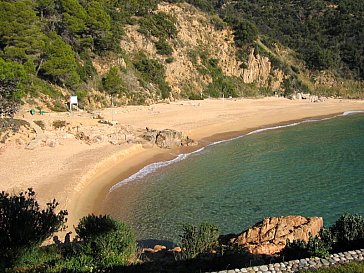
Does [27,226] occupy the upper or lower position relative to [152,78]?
lower

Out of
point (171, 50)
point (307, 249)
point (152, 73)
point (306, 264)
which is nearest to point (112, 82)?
point (152, 73)

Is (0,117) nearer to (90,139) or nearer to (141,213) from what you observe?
(90,139)

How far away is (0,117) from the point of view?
26875 mm

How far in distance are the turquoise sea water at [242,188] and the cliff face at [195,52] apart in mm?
26818

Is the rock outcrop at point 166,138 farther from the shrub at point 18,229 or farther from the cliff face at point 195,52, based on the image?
the cliff face at point 195,52

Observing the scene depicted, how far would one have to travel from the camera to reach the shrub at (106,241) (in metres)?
9.64

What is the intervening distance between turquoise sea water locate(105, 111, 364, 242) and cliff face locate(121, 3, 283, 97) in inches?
1056

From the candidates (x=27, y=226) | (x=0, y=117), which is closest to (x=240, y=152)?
(x=0, y=117)

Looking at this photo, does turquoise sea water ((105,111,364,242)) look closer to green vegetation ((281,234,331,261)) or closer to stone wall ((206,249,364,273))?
green vegetation ((281,234,331,261))

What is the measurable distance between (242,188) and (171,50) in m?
40.8

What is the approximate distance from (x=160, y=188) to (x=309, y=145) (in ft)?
57.3

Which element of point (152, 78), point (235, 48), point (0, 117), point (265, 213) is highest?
point (235, 48)

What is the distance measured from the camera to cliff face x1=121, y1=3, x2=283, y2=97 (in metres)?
56.9

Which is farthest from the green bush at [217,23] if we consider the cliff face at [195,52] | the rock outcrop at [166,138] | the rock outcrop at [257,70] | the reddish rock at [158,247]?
the reddish rock at [158,247]
